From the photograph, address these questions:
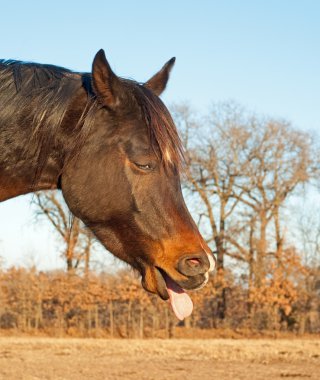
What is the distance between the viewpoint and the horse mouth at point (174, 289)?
118 inches

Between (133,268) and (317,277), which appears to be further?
(317,277)

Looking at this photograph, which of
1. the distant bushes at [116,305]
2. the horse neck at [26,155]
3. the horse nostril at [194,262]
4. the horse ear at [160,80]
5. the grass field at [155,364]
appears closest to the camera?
the horse nostril at [194,262]

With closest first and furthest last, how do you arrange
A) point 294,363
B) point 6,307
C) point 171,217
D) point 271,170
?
point 171,217 < point 294,363 < point 6,307 < point 271,170

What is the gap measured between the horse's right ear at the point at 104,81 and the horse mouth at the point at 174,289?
85cm

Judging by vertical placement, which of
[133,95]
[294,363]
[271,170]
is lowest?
[294,363]

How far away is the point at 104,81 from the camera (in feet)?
10.1

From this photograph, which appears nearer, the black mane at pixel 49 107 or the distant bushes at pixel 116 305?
the black mane at pixel 49 107

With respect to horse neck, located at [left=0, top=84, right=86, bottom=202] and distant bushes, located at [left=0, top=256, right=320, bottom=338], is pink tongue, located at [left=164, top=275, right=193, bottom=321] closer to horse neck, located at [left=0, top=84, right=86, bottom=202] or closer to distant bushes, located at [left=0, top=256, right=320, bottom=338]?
horse neck, located at [left=0, top=84, right=86, bottom=202]

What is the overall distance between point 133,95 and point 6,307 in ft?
90.7

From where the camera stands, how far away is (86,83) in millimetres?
3174

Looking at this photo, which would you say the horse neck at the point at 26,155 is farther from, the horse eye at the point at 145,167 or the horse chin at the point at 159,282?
the horse chin at the point at 159,282

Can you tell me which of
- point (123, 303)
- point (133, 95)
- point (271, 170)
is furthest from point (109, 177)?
point (271, 170)

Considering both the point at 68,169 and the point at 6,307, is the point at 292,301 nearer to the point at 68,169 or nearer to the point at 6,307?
the point at 6,307

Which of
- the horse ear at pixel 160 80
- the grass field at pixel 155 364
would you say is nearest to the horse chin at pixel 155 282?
the horse ear at pixel 160 80
